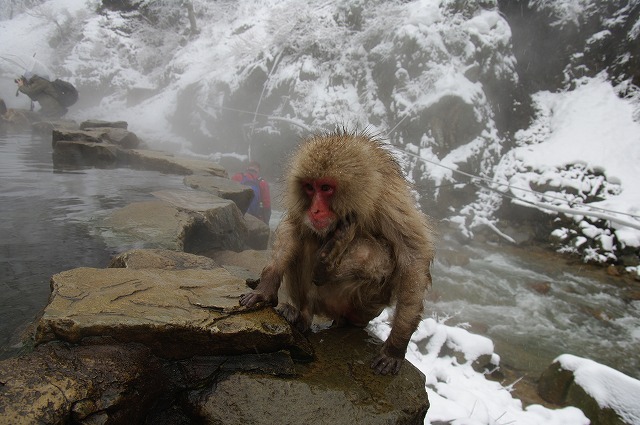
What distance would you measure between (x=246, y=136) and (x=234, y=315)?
1048cm

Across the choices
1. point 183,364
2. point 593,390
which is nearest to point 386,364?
point 183,364

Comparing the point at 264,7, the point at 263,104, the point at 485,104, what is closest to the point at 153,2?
the point at 264,7

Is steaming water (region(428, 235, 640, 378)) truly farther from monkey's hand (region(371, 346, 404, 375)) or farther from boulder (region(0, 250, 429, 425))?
→ boulder (region(0, 250, 429, 425))

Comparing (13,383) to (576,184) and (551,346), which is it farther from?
(576,184)

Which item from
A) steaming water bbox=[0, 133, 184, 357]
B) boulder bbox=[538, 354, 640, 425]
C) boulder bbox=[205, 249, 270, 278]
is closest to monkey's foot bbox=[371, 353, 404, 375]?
steaming water bbox=[0, 133, 184, 357]

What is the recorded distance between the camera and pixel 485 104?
29.8 ft

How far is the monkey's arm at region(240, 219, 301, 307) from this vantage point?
1.94 m

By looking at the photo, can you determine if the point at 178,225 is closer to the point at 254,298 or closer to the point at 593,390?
the point at 254,298

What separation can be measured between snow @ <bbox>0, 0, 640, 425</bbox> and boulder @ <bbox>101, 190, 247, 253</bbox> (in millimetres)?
1936

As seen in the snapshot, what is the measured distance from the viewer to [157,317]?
1.60 meters

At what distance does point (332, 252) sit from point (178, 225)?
2.20 m

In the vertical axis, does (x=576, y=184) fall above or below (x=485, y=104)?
below

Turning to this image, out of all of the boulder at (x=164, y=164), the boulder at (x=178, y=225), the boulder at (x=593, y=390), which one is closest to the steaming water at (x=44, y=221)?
the boulder at (x=178, y=225)

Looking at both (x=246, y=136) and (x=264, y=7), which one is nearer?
(x=246, y=136)
